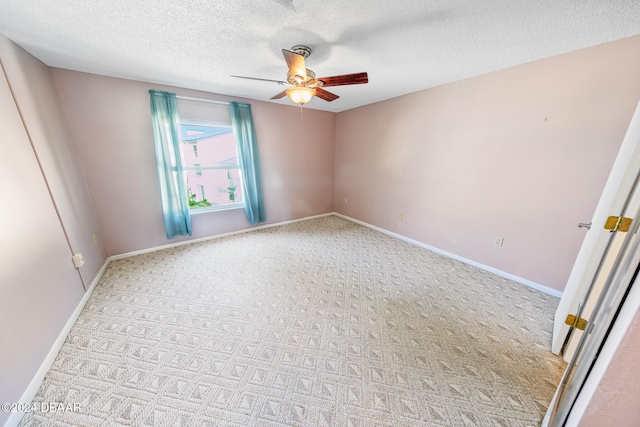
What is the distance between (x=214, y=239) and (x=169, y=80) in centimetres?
221

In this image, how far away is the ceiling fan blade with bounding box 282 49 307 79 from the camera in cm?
144

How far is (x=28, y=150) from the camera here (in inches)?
61.4

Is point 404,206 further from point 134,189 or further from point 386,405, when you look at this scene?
point 134,189

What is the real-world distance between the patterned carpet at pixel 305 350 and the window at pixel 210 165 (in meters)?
1.18

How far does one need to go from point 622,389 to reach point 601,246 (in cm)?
102

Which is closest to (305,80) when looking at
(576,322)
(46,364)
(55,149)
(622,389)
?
(622,389)

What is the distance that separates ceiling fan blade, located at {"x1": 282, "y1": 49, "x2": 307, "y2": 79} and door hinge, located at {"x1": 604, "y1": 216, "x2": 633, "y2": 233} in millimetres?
2095

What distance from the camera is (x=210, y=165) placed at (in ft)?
10.4

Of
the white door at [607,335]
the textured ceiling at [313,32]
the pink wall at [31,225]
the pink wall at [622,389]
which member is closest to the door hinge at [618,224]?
the white door at [607,335]

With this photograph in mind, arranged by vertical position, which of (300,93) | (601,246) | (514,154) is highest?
(300,93)

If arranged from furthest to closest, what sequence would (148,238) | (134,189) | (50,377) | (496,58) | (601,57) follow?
(148,238), (134,189), (496,58), (601,57), (50,377)

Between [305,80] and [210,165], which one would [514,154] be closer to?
[305,80]

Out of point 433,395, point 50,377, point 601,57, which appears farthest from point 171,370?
point 601,57

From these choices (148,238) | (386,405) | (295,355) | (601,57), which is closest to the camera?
(386,405)
